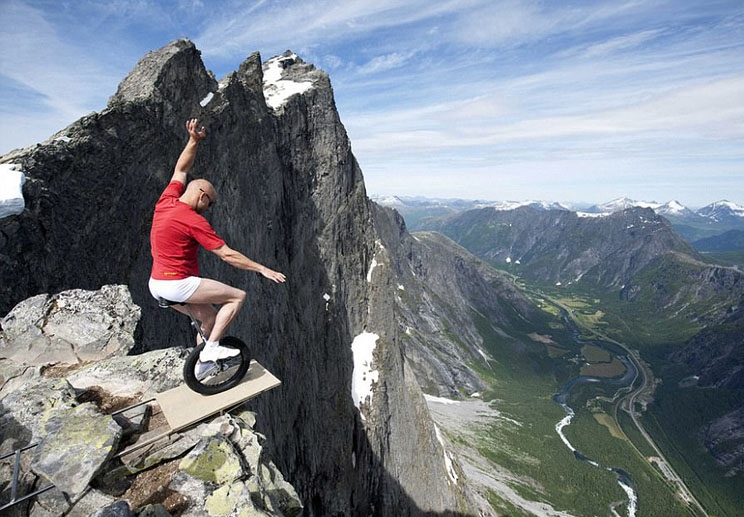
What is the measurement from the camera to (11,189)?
619 inches

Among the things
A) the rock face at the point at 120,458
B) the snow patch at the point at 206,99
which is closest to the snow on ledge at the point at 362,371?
the snow patch at the point at 206,99

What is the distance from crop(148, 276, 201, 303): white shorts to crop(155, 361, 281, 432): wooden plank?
2410mm

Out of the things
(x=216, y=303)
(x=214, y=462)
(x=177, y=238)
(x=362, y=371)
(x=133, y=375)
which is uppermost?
(x=177, y=238)

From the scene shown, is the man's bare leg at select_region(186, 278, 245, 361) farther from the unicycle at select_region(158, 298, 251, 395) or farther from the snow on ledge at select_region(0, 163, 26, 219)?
the snow on ledge at select_region(0, 163, 26, 219)

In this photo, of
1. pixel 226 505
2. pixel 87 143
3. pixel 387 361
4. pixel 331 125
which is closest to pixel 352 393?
pixel 387 361

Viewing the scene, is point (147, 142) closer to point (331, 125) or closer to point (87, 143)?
point (87, 143)

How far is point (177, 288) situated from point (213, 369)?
2340mm

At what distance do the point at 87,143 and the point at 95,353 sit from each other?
13.5m

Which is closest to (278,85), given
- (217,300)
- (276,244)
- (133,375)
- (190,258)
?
(276,244)

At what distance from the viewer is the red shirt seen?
9.55 m

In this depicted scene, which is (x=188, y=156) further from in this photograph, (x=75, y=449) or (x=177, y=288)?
(x=75, y=449)

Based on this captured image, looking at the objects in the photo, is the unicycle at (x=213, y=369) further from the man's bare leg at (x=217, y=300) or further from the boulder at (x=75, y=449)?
the boulder at (x=75, y=449)

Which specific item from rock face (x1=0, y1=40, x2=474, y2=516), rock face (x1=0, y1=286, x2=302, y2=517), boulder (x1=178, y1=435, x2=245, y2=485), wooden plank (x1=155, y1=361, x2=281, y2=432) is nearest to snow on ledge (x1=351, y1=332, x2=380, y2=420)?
rock face (x1=0, y1=40, x2=474, y2=516)

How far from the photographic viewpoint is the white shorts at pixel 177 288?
9.87m
